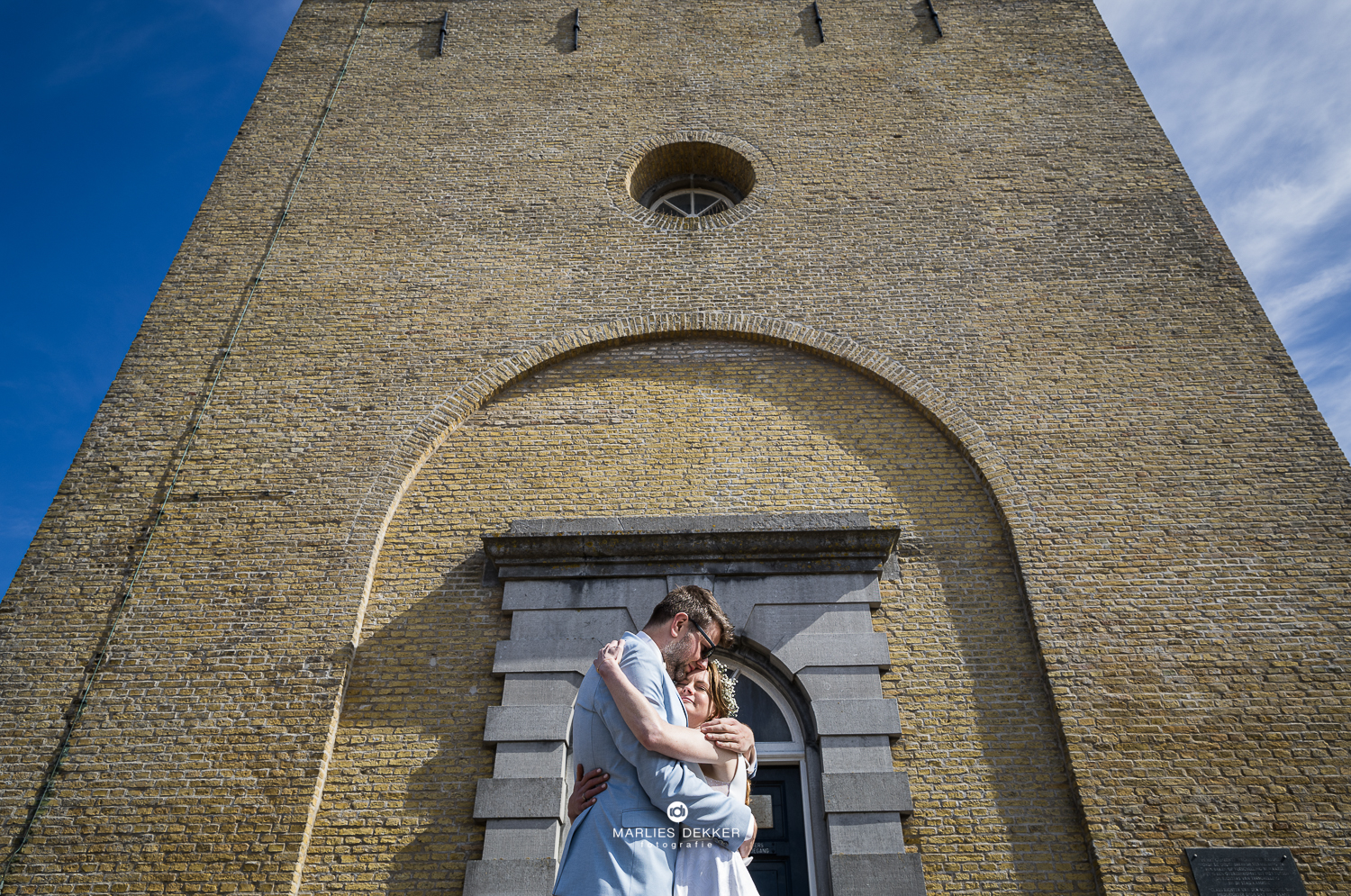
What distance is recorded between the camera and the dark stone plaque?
5605mm

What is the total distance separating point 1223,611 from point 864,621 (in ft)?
9.19

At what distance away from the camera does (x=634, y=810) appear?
2.67 metres

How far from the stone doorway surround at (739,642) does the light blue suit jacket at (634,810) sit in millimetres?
3454

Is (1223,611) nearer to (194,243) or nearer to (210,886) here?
(210,886)

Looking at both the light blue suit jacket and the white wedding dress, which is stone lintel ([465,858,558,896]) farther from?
the white wedding dress

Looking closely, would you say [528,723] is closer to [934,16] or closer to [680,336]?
[680,336]

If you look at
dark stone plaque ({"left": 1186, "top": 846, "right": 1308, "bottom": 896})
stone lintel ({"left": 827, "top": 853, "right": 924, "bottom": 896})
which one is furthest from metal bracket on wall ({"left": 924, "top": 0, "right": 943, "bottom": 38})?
stone lintel ({"left": 827, "top": 853, "right": 924, "bottom": 896})

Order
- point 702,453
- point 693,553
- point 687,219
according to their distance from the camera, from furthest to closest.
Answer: point 687,219, point 702,453, point 693,553

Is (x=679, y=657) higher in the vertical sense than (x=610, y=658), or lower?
higher

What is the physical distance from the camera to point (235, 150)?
1012cm

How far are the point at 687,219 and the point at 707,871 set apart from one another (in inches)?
306

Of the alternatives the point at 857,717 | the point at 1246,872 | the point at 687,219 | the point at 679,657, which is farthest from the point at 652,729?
the point at 687,219

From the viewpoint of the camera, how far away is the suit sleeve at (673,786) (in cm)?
262

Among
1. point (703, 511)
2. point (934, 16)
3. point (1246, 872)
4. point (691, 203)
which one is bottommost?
point (1246, 872)
